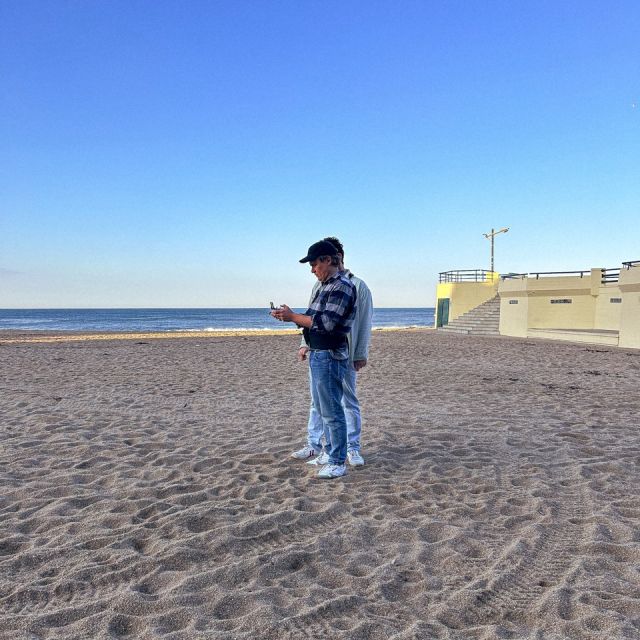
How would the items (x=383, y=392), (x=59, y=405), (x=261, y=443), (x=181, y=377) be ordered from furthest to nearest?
1. (x=181, y=377)
2. (x=383, y=392)
3. (x=59, y=405)
4. (x=261, y=443)

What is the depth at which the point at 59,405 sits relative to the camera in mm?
7406

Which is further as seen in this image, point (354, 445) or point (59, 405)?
point (59, 405)

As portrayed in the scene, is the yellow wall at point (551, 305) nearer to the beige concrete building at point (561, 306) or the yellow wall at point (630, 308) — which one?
the beige concrete building at point (561, 306)

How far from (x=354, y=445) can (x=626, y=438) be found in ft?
10.3

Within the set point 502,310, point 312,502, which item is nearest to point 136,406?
point 312,502

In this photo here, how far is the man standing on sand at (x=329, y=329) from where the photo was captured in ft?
12.7

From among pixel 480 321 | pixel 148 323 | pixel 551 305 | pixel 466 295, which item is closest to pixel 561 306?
pixel 551 305

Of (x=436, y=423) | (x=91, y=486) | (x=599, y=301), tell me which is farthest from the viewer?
(x=599, y=301)

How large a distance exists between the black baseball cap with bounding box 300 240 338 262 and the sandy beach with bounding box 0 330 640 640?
5.97 ft

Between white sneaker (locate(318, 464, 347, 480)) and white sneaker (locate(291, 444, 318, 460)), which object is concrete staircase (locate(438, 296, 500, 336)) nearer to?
white sneaker (locate(291, 444, 318, 460))

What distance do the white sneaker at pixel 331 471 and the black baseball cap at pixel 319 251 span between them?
1730 mm

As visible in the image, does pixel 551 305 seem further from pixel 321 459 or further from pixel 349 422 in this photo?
pixel 321 459

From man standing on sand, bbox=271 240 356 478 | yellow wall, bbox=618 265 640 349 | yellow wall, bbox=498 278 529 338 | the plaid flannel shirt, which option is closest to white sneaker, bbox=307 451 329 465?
man standing on sand, bbox=271 240 356 478

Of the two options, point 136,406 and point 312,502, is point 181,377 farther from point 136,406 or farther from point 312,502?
point 312,502
